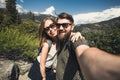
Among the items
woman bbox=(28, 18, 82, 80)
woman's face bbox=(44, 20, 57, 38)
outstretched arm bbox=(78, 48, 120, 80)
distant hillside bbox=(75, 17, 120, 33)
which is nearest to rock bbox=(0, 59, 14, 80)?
woman bbox=(28, 18, 82, 80)

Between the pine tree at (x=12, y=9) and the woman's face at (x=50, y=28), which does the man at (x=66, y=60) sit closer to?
the woman's face at (x=50, y=28)

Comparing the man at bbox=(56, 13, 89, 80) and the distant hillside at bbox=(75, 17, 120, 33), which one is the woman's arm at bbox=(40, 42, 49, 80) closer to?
the man at bbox=(56, 13, 89, 80)

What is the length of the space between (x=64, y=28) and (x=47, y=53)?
1381 millimetres

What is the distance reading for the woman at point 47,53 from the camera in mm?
3770

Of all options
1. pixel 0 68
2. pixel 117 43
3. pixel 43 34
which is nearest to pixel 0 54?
pixel 0 68

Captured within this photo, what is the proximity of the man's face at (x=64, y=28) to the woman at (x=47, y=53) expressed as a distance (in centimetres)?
100

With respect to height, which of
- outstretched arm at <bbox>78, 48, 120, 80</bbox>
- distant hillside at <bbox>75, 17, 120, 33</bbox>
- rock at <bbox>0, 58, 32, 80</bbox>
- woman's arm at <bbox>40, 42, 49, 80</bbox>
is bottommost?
distant hillside at <bbox>75, 17, 120, 33</bbox>

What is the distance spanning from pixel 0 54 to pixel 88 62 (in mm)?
7893

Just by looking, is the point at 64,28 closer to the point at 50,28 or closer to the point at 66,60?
the point at 66,60

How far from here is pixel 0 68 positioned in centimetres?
641

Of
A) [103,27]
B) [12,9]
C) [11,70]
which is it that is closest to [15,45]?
[11,70]

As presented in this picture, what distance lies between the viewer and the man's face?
2401 mm

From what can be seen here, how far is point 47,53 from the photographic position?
382 centimetres

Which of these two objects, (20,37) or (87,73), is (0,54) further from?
(87,73)
